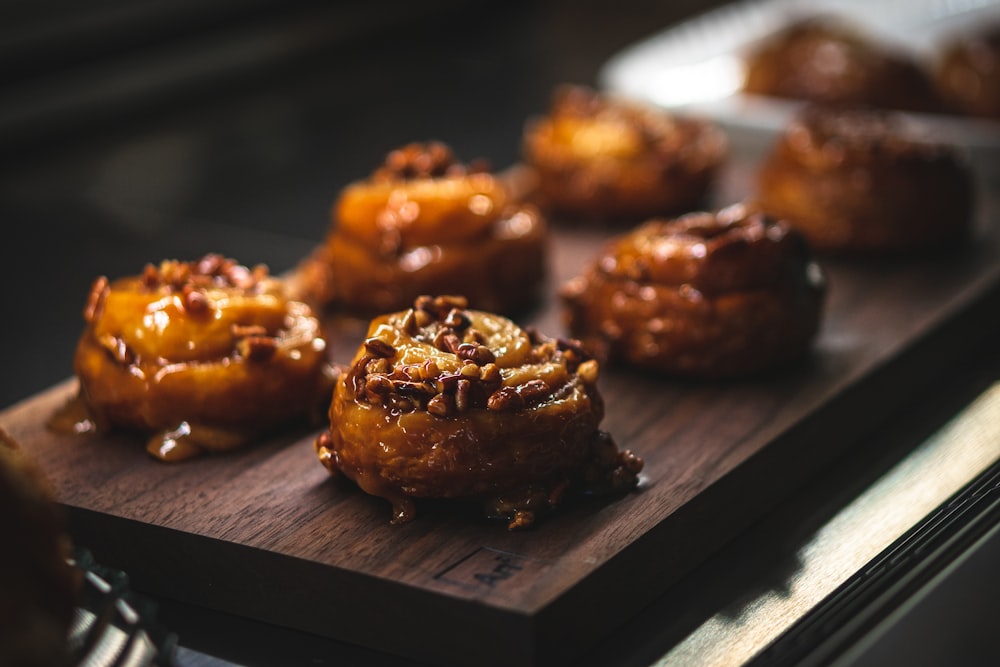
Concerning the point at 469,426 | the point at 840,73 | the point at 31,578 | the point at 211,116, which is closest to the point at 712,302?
the point at 469,426

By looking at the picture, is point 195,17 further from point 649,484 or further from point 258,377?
point 649,484

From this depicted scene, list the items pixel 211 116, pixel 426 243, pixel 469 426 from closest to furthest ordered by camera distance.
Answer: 1. pixel 469 426
2. pixel 426 243
3. pixel 211 116

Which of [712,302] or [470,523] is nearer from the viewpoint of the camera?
[470,523]

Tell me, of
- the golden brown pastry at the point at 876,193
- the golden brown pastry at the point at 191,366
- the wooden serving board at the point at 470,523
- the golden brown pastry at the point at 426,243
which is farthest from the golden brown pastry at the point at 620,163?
the golden brown pastry at the point at 191,366

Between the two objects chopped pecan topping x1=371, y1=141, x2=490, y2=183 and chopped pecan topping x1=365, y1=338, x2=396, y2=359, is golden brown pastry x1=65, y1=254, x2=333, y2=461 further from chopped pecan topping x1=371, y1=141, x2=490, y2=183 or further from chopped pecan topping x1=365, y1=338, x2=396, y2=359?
chopped pecan topping x1=371, y1=141, x2=490, y2=183

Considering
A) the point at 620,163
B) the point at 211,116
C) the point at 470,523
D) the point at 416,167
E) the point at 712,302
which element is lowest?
the point at 470,523

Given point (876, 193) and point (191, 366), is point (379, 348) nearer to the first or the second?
point (191, 366)

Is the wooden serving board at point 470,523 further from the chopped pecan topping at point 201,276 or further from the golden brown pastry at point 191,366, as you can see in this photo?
the chopped pecan topping at point 201,276
